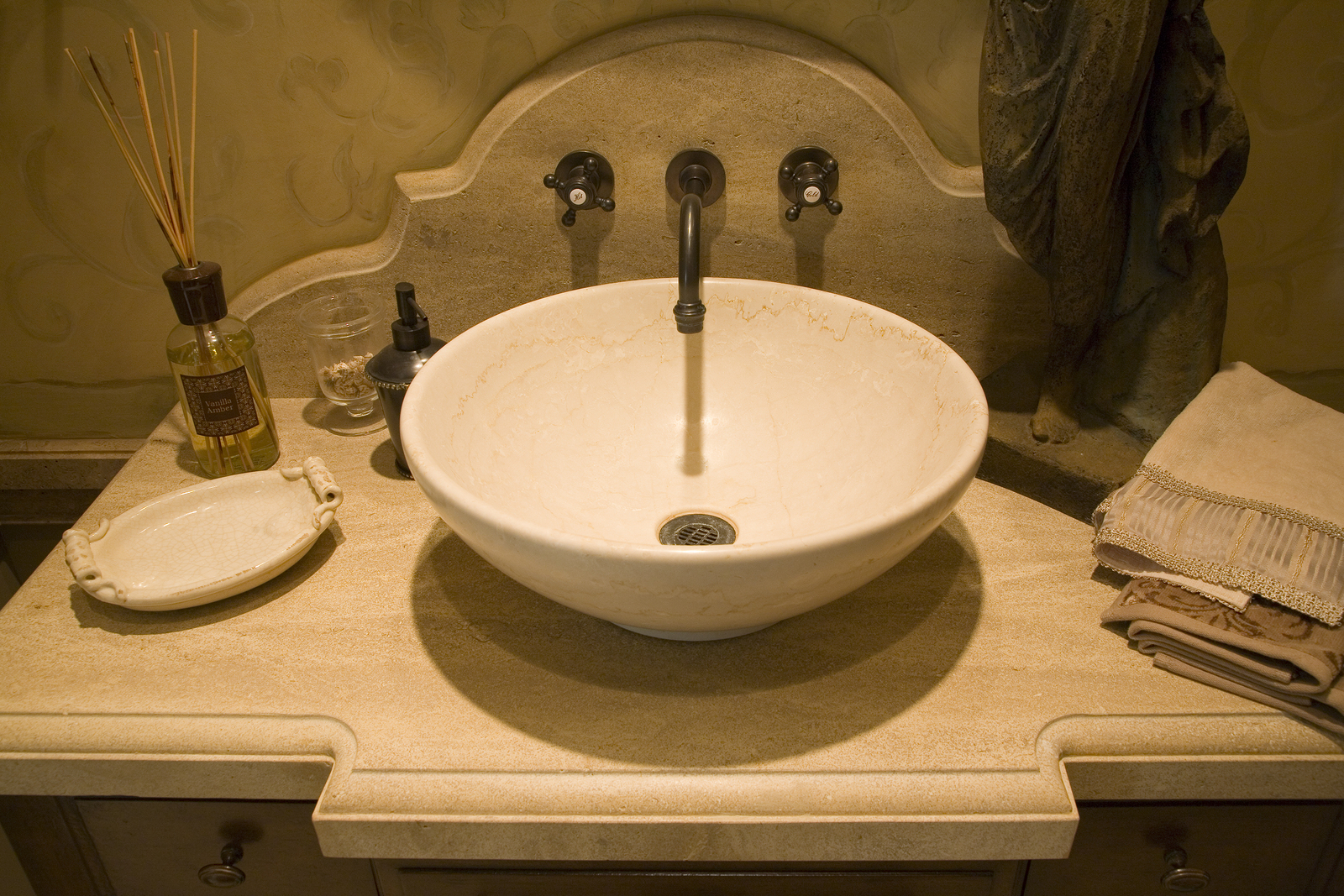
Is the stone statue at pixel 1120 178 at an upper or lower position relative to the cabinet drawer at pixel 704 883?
upper

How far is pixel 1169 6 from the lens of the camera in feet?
2.42

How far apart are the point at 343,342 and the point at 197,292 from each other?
0.59ft

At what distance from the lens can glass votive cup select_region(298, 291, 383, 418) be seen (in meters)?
1.00

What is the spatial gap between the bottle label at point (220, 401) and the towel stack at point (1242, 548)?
83 centimetres

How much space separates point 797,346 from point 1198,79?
16.3 inches

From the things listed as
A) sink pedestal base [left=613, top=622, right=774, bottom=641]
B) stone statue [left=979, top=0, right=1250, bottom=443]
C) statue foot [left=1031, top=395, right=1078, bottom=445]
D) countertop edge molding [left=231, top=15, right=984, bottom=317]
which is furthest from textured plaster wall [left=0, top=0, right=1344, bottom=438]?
sink pedestal base [left=613, top=622, right=774, bottom=641]

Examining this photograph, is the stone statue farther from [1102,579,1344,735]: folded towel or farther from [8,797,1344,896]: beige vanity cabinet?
[8,797,1344,896]: beige vanity cabinet

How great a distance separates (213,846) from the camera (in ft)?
2.40

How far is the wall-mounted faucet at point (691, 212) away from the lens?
0.81 meters

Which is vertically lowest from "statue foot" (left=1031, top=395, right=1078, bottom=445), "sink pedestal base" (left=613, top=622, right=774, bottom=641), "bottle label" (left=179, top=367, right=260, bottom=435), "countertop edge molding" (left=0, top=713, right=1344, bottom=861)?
"countertop edge molding" (left=0, top=713, right=1344, bottom=861)

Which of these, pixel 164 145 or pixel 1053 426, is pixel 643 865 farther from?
pixel 164 145

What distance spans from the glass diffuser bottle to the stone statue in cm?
76

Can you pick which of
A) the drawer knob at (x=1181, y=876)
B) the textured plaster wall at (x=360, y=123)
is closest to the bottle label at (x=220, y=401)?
the textured plaster wall at (x=360, y=123)

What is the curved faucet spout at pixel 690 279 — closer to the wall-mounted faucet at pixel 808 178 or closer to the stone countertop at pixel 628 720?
the wall-mounted faucet at pixel 808 178
